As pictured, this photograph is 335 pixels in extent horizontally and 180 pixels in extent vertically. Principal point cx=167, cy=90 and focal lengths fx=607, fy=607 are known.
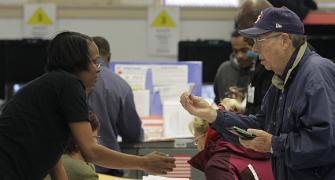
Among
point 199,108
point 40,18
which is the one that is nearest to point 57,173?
point 199,108

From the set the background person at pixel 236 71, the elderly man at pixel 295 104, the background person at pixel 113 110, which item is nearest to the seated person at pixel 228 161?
the elderly man at pixel 295 104

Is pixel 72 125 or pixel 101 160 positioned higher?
pixel 72 125

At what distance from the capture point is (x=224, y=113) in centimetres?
276

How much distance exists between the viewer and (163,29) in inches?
254

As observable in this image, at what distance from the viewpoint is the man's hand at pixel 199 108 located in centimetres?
273

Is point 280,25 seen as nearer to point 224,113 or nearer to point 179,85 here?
point 224,113

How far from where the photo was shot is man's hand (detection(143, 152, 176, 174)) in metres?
2.43

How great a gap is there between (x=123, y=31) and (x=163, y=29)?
0.43 meters

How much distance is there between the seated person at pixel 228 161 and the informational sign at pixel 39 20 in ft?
12.6

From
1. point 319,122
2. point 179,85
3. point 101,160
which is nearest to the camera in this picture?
point 319,122

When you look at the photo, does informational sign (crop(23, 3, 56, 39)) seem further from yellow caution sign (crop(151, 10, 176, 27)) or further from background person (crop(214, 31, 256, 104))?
background person (crop(214, 31, 256, 104))

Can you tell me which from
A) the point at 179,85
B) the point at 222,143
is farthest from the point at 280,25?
the point at 179,85

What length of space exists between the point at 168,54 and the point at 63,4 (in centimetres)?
123

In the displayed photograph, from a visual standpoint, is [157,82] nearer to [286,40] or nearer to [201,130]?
[201,130]
